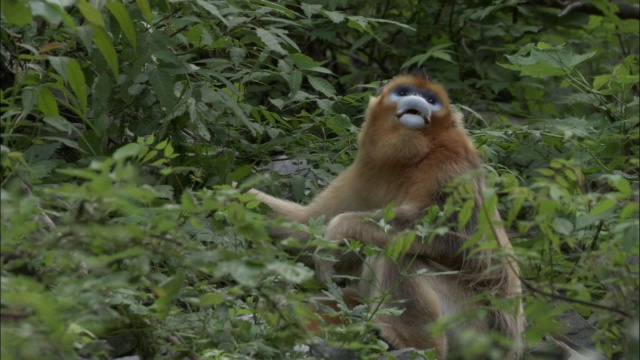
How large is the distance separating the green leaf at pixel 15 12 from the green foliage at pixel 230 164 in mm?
10

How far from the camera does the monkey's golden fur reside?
17.8 ft

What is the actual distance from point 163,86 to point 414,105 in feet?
4.27

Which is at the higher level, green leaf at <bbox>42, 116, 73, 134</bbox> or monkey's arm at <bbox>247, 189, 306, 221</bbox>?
green leaf at <bbox>42, 116, 73, 134</bbox>

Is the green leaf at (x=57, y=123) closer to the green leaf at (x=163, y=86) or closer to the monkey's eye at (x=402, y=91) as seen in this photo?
the green leaf at (x=163, y=86)

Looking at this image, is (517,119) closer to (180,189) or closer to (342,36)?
(342,36)

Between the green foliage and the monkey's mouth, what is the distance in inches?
19.1

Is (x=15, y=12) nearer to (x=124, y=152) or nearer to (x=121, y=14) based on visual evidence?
(x=121, y=14)

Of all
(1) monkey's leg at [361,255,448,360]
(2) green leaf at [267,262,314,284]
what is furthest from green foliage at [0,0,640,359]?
(1) monkey's leg at [361,255,448,360]

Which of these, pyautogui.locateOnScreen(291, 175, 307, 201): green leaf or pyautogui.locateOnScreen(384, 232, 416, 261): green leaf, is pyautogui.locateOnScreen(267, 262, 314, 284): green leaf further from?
pyautogui.locateOnScreen(291, 175, 307, 201): green leaf

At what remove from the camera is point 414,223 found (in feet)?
18.0

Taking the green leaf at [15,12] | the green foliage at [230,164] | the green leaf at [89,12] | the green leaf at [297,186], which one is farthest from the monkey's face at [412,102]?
the green leaf at [15,12]

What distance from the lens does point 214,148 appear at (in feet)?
20.5

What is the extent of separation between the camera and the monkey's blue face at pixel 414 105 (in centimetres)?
583

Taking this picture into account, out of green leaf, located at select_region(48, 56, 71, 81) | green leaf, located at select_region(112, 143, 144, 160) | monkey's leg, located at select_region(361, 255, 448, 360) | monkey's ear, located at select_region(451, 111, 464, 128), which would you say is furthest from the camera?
monkey's ear, located at select_region(451, 111, 464, 128)
